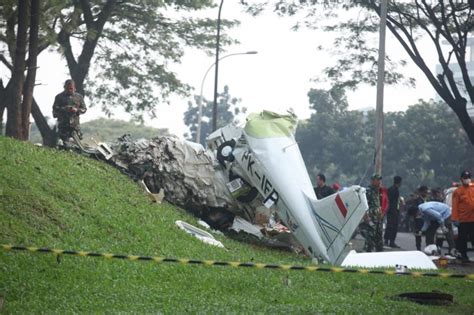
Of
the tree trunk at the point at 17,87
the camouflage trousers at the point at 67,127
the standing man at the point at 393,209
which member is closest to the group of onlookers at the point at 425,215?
the standing man at the point at 393,209

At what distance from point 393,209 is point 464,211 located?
5553 millimetres

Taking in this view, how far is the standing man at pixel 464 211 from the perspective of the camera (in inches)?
687

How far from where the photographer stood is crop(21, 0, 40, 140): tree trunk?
21.0 m

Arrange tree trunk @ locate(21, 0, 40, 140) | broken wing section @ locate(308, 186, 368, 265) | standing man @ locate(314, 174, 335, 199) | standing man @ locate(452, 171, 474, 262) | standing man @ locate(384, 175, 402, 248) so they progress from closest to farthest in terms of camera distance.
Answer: broken wing section @ locate(308, 186, 368, 265) < standing man @ locate(452, 171, 474, 262) < standing man @ locate(314, 174, 335, 199) < tree trunk @ locate(21, 0, 40, 140) < standing man @ locate(384, 175, 402, 248)

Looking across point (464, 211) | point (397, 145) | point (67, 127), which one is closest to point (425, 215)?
point (464, 211)

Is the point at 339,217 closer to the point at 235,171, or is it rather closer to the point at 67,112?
the point at 235,171

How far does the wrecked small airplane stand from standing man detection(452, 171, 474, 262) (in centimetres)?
302

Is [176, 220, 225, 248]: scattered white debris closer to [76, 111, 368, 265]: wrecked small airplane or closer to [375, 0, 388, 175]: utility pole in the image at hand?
[76, 111, 368, 265]: wrecked small airplane

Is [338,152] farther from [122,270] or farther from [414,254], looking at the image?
[122,270]

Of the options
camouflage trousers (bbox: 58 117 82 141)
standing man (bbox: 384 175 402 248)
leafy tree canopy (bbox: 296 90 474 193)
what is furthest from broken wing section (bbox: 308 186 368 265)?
leafy tree canopy (bbox: 296 90 474 193)

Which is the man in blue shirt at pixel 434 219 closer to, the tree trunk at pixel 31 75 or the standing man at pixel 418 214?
the standing man at pixel 418 214

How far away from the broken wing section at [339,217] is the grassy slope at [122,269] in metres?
0.71

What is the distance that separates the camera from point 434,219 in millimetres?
20047

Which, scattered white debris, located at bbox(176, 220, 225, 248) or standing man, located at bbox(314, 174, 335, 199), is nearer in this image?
scattered white debris, located at bbox(176, 220, 225, 248)
